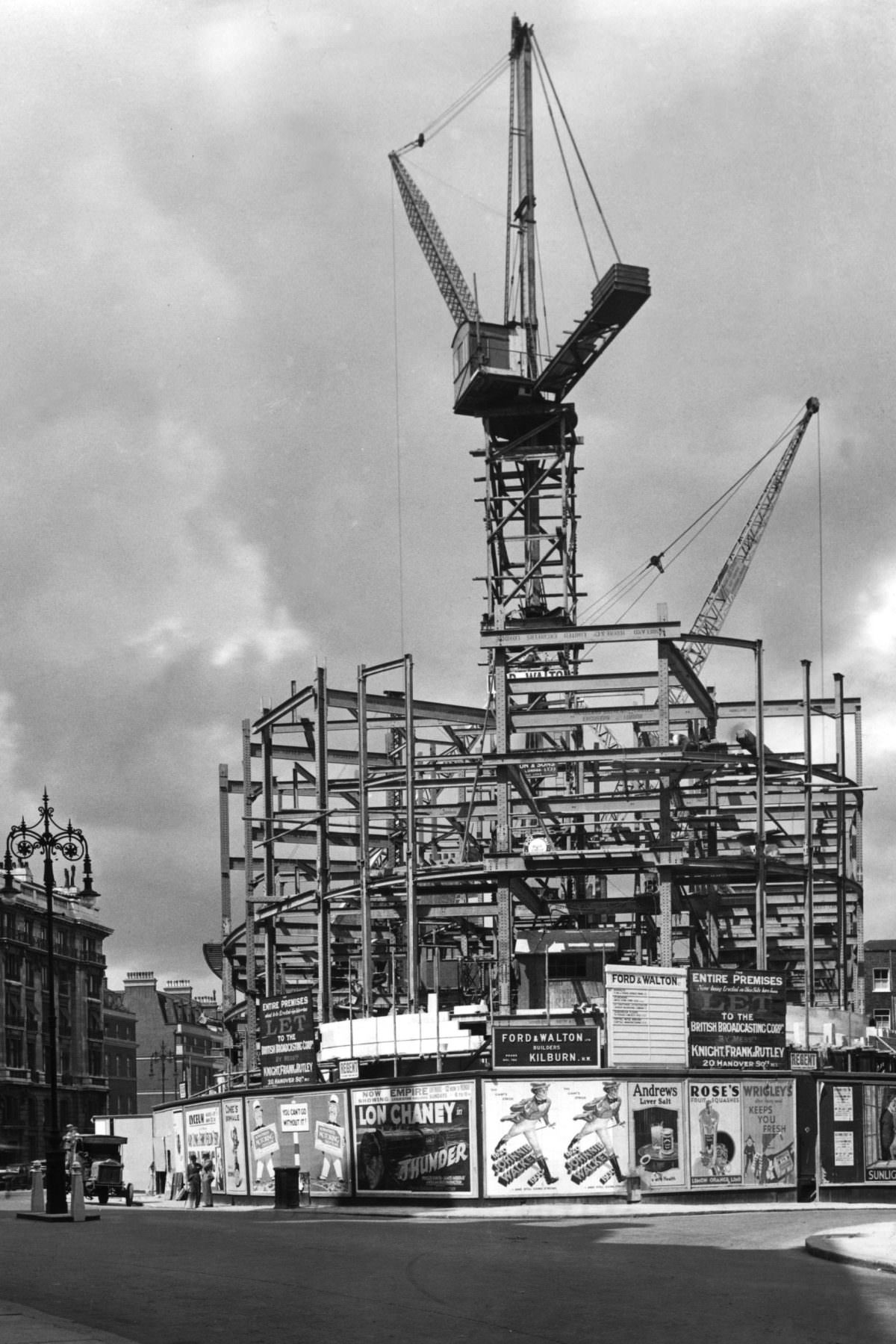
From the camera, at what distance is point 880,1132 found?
1623 inches

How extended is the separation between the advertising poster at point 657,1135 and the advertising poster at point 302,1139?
673cm

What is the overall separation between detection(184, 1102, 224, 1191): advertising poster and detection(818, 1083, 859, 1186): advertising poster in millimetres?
15756

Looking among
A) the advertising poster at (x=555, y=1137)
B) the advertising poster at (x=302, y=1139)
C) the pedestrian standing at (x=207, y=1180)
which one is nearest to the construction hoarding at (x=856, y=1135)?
the advertising poster at (x=555, y=1137)

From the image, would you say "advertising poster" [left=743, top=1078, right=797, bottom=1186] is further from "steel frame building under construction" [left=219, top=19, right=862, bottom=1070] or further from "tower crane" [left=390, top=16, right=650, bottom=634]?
"tower crane" [left=390, top=16, right=650, bottom=634]

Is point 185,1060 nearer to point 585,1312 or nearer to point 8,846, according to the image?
point 8,846

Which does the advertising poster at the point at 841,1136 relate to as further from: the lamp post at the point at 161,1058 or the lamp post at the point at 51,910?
the lamp post at the point at 161,1058

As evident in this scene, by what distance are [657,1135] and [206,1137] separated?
15109 millimetres

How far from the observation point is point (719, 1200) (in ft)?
126

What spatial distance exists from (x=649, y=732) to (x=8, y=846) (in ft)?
130

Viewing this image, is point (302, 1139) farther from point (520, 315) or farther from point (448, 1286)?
point (520, 315)

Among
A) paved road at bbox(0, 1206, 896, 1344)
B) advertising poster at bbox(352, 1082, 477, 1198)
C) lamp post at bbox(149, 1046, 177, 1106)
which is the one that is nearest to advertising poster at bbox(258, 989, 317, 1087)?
advertising poster at bbox(352, 1082, 477, 1198)

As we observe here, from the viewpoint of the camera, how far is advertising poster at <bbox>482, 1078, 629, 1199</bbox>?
3694cm

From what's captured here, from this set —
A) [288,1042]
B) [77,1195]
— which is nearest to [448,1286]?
[77,1195]

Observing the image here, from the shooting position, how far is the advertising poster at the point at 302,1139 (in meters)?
40.8
